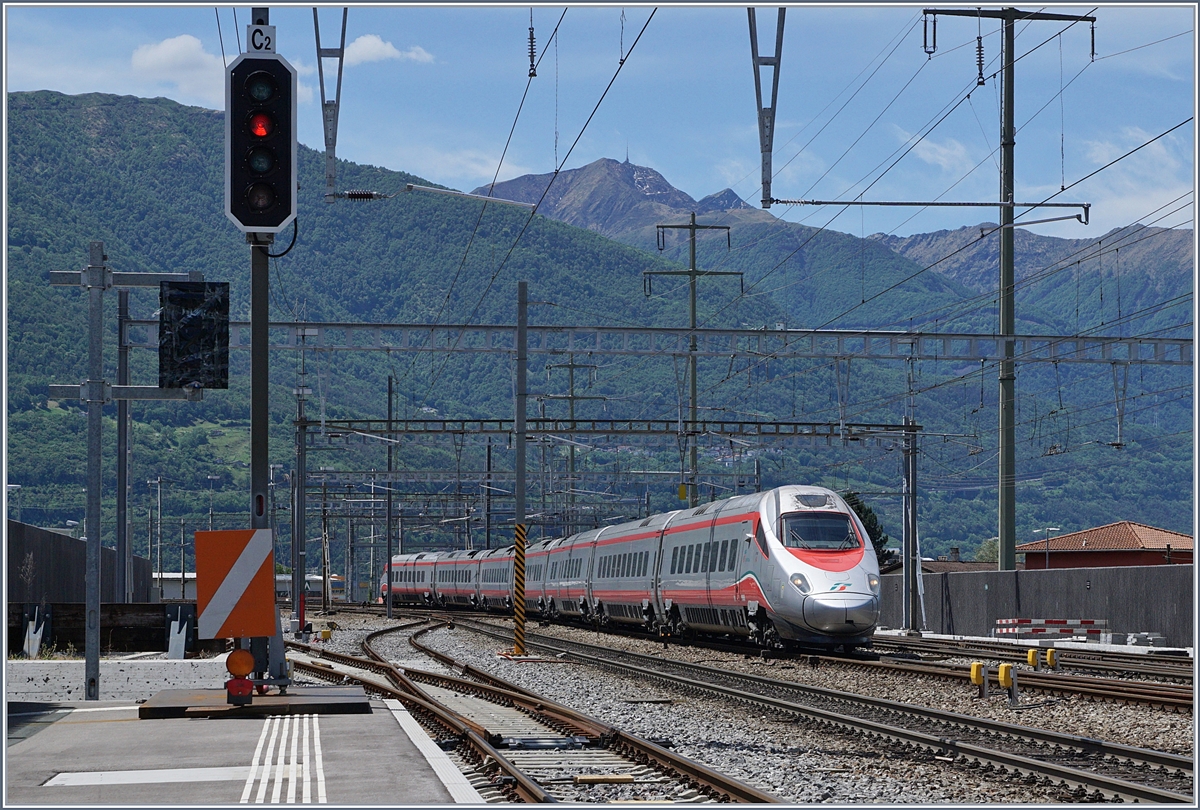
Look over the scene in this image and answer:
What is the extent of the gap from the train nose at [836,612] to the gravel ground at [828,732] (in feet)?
2.93

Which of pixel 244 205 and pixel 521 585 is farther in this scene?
pixel 521 585

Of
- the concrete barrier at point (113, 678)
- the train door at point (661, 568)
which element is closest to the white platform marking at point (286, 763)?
the concrete barrier at point (113, 678)

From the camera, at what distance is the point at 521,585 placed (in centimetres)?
2905

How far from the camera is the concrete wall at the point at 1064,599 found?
31.8 m

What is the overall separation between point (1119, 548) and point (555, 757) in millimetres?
65379

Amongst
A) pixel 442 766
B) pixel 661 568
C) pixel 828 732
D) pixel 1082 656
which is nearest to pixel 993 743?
pixel 828 732

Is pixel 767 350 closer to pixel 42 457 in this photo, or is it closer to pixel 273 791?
pixel 273 791

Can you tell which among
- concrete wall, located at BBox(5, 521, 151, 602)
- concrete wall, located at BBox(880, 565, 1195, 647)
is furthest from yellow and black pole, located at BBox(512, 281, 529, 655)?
concrete wall, located at BBox(880, 565, 1195, 647)

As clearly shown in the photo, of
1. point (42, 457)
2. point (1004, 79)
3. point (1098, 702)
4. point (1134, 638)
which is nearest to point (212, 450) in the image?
point (42, 457)

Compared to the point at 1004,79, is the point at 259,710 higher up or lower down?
lower down

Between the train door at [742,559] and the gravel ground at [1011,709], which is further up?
the train door at [742,559]

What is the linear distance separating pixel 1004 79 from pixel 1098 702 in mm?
30607

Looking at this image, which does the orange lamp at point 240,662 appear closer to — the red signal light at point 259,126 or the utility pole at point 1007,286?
the red signal light at point 259,126

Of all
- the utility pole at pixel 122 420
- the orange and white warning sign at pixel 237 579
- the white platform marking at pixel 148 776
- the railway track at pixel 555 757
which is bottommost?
the railway track at pixel 555 757
